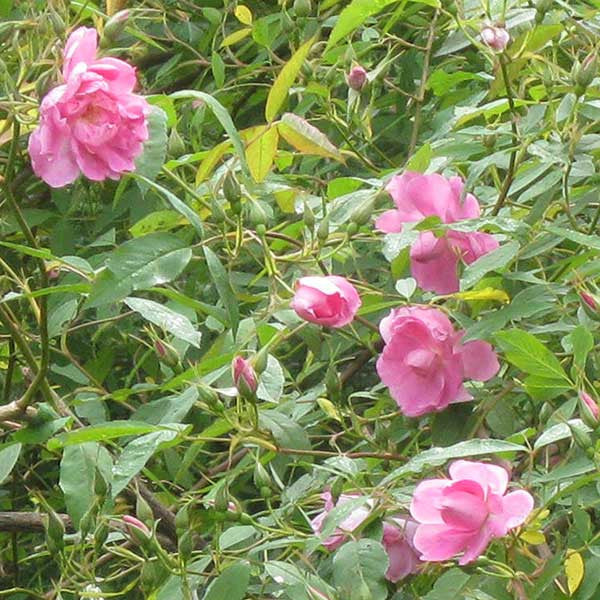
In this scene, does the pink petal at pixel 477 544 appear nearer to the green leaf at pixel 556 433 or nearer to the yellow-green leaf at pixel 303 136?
the green leaf at pixel 556 433

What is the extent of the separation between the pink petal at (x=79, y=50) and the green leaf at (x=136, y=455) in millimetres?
236

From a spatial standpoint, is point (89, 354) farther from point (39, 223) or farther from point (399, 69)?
point (399, 69)

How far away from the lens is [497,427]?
3.28ft

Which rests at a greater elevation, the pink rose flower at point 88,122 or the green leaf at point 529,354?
the pink rose flower at point 88,122

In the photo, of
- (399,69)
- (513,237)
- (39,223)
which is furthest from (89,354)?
(513,237)

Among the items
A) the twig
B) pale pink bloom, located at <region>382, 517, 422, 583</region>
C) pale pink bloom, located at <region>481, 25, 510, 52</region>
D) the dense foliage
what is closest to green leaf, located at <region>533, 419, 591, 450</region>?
the dense foliage

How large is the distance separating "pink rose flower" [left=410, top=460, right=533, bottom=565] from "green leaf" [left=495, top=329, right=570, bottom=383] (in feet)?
0.22

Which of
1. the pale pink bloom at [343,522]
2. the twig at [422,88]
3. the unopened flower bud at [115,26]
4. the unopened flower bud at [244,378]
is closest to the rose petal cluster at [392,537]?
the pale pink bloom at [343,522]

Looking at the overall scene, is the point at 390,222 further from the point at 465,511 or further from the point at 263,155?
the point at 465,511

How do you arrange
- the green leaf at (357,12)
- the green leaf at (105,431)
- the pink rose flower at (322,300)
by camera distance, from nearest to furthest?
the green leaf at (105,431)
the pink rose flower at (322,300)
the green leaf at (357,12)

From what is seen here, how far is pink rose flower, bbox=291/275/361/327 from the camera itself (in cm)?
92

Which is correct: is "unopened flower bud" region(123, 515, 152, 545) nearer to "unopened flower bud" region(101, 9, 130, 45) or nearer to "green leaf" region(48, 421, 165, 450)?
"green leaf" region(48, 421, 165, 450)

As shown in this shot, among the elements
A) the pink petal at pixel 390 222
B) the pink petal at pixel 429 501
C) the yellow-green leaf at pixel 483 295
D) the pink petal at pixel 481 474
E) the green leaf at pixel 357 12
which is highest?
the green leaf at pixel 357 12

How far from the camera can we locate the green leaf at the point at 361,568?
85 centimetres
